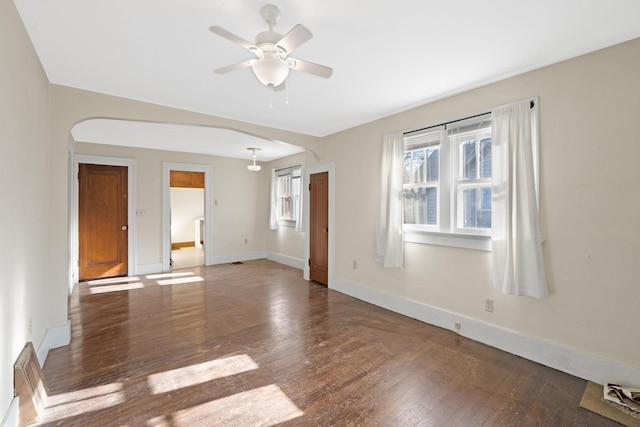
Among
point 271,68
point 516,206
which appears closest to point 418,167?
point 516,206

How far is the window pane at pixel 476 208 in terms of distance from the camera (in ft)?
9.52

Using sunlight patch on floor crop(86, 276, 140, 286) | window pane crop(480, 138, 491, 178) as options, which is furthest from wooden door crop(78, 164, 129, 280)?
window pane crop(480, 138, 491, 178)

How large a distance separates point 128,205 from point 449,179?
576cm

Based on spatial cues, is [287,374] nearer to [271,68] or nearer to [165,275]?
[271,68]

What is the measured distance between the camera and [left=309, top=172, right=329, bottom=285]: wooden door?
4.95 metres

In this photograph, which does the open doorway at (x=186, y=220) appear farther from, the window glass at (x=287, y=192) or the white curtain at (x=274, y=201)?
the window glass at (x=287, y=192)

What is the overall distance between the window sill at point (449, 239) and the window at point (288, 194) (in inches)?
124

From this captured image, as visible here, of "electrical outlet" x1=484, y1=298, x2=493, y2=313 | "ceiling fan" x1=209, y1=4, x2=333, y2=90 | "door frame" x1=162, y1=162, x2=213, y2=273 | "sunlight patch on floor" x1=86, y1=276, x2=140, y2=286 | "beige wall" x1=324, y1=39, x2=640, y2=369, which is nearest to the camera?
"ceiling fan" x1=209, y1=4, x2=333, y2=90

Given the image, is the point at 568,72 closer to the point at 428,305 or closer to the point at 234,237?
the point at 428,305

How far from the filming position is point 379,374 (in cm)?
233

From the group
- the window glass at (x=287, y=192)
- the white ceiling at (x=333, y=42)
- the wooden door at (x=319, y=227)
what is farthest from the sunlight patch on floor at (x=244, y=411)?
the window glass at (x=287, y=192)

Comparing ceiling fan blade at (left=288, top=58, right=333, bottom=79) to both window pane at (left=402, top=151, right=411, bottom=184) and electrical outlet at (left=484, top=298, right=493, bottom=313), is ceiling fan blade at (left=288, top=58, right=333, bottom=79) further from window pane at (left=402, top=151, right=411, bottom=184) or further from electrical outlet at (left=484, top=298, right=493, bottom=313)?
electrical outlet at (left=484, top=298, right=493, bottom=313)

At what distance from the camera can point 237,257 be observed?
708 centimetres

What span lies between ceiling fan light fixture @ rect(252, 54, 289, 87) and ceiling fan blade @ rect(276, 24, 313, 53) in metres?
0.09
